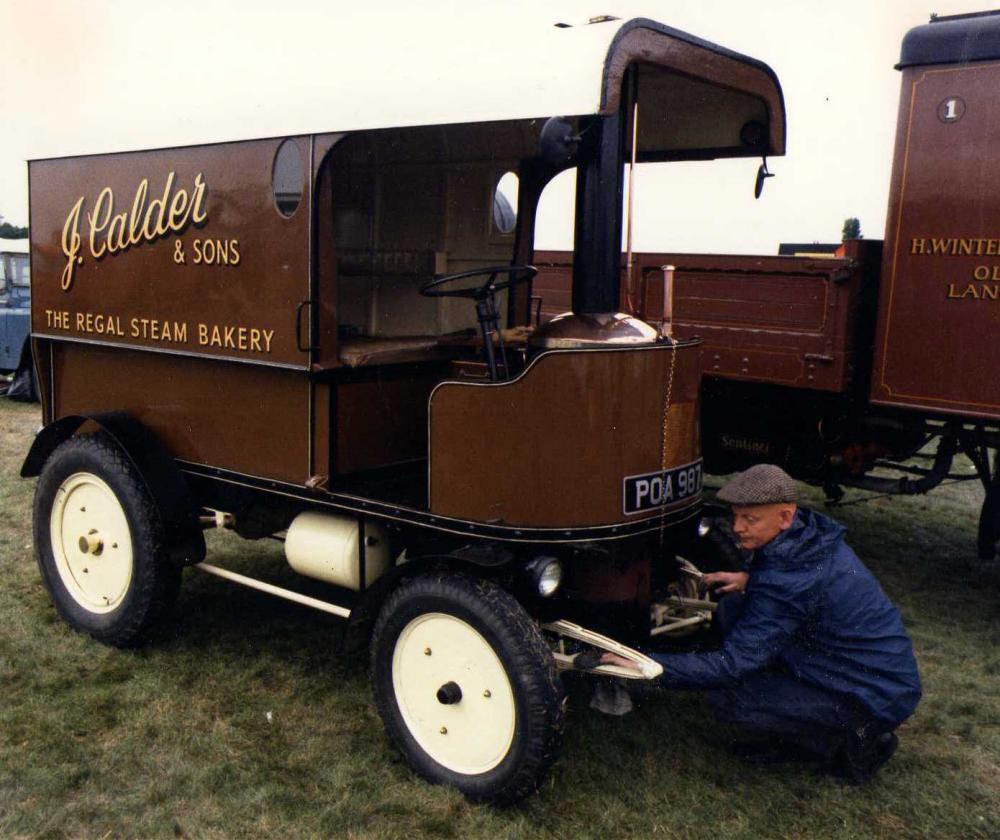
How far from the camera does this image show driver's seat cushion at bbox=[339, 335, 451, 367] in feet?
12.6

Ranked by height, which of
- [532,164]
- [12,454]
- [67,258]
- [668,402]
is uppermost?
[532,164]

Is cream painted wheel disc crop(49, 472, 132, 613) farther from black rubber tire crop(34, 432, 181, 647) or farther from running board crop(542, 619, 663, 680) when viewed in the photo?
running board crop(542, 619, 663, 680)

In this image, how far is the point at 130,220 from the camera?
438 centimetres

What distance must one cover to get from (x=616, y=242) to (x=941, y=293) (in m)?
2.63

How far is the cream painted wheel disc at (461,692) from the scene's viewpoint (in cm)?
327

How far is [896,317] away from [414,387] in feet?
9.05

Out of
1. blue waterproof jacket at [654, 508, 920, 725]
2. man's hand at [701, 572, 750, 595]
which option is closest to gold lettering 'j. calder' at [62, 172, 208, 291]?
man's hand at [701, 572, 750, 595]

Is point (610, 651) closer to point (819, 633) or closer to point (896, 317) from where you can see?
point (819, 633)

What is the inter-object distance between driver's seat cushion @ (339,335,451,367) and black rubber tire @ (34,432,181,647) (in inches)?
43.7

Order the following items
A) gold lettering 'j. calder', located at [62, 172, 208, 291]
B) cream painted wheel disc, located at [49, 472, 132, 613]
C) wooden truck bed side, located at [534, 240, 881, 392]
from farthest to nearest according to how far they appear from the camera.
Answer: wooden truck bed side, located at [534, 240, 881, 392]
cream painted wheel disc, located at [49, 472, 132, 613]
gold lettering 'j. calder', located at [62, 172, 208, 291]

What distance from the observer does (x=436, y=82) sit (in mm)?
3336

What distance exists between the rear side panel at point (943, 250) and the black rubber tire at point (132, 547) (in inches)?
148

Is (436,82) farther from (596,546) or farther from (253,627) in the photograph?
(253,627)

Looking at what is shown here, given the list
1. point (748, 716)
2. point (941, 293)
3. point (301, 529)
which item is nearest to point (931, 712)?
point (748, 716)
